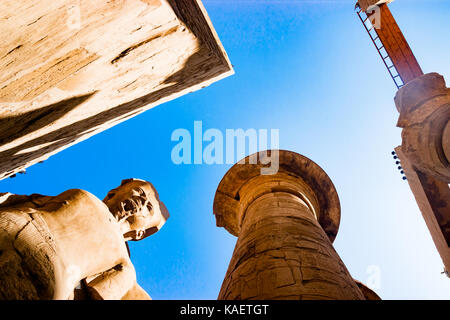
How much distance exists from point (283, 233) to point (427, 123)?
3.50 meters

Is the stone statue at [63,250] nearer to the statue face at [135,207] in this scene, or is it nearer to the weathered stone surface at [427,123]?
the statue face at [135,207]

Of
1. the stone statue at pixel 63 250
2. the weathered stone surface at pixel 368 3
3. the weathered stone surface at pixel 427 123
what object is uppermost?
the weathered stone surface at pixel 368 3

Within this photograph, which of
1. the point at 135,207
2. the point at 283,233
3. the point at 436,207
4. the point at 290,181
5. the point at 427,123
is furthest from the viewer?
the point at 436,207

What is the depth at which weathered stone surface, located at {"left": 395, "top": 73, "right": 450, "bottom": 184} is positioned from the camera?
4660 mm

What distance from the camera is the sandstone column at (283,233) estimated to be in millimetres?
2730

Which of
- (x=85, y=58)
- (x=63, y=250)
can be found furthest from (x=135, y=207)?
(x=85, y=58)

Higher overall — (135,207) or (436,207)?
(436,207)

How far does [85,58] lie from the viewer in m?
2.45

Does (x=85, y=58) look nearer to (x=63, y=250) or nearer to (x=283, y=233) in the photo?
(x=63, y=250)

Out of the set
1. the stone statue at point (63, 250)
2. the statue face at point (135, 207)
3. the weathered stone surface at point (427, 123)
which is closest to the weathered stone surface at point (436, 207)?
the weathered stone surface at point (427, 123)

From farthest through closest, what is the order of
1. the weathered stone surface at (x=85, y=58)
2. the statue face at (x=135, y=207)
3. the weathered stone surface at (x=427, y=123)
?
the weathered stone surface at (x=427, y=123), the statue face at (x=135, y=207), the weathered stone surface at (x=85, y=58)

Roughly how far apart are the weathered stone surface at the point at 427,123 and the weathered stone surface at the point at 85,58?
3753 mm

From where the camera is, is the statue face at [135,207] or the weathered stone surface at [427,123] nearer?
the statue face at [135,207]

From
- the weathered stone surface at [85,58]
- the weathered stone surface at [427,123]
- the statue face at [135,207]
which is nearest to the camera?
the weathered stone surface at [85,58]
